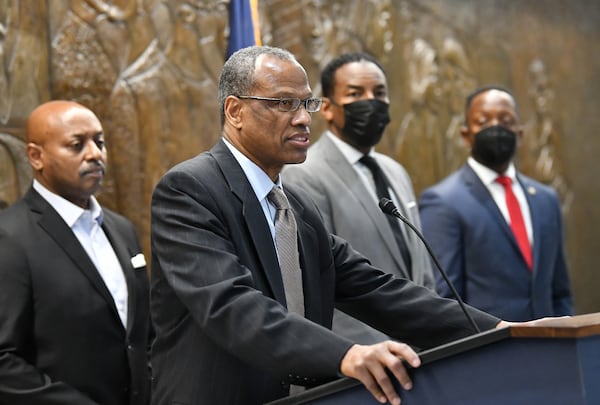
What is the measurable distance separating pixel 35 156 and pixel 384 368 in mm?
2118

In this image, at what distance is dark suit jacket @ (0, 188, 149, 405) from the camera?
123 inches

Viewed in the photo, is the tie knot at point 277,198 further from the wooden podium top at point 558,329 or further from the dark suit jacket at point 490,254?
the dark suit jacket at point 490,254

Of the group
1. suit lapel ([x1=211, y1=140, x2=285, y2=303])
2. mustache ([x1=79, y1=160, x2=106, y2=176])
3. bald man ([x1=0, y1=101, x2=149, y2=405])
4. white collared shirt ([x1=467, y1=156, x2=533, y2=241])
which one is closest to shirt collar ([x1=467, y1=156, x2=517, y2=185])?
white collared shirt ([x1=467, y1=156, x2=533, y2=241])

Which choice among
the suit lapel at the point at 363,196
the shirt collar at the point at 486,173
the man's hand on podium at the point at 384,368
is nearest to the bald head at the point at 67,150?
the suit lapel at the point at 363,196

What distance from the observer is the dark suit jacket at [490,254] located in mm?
4504

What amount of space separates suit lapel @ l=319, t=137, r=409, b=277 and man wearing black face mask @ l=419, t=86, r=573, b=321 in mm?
692

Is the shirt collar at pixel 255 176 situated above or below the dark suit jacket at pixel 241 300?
above

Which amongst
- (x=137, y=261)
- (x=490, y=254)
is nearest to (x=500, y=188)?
(x=490, y=254)

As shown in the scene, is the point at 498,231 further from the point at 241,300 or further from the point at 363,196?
the point at 241,300

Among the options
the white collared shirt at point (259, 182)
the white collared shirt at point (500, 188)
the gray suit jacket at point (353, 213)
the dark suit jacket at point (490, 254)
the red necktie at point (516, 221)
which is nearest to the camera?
the white collared shirt at point (259, 182)

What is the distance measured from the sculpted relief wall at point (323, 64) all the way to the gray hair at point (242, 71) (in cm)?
169

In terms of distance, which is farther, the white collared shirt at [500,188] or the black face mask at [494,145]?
the black face mask at [494,145]

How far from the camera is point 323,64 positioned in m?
5.73

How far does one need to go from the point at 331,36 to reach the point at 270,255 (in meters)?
3.66
